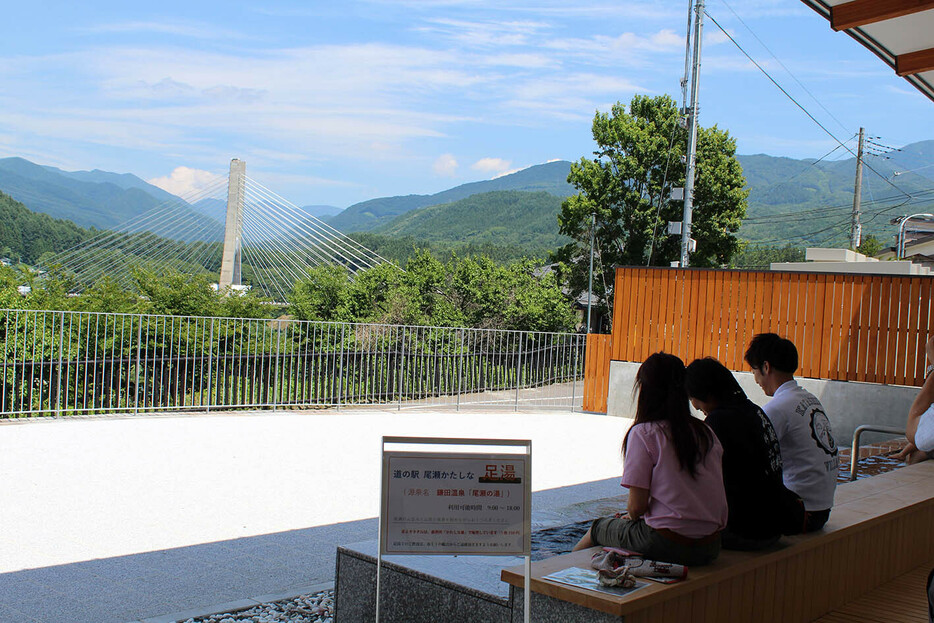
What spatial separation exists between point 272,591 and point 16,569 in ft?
4.78

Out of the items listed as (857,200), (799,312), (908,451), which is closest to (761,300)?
(799,312)

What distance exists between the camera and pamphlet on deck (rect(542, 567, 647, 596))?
9.08ft

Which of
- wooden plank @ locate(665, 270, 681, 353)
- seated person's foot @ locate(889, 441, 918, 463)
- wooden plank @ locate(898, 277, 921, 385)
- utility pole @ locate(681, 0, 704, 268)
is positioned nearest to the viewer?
seated person's foot @ locate(889, 441, 918, 463)

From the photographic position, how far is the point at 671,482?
3.02 metres

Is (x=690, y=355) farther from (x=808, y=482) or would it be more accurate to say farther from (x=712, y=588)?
(x=712, y=588)

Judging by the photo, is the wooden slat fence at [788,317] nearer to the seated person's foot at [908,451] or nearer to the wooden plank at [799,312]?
the wooden plank at [799,312]

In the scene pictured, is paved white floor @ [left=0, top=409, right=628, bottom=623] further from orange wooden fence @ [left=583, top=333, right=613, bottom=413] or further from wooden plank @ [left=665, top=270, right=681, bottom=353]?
orange wooden fence @ [left=583, top=333, right=613, bottom=413]

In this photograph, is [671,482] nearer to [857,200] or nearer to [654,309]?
[654,309]

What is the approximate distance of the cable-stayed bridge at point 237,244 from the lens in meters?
36.5

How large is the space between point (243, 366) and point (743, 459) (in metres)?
10.5

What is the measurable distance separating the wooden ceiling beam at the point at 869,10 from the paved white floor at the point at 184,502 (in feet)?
15.3

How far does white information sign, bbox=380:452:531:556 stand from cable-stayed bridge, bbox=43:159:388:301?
32.2m

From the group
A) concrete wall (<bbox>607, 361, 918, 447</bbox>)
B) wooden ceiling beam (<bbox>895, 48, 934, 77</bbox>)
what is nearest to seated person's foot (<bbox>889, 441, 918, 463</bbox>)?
wooden ceiling beam (<bbox>895, 48, 934, 77</bbox>)

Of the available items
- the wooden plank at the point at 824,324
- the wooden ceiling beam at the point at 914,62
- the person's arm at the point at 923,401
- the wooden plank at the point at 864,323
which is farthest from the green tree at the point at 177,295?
the person's arm at the point at 923,401
